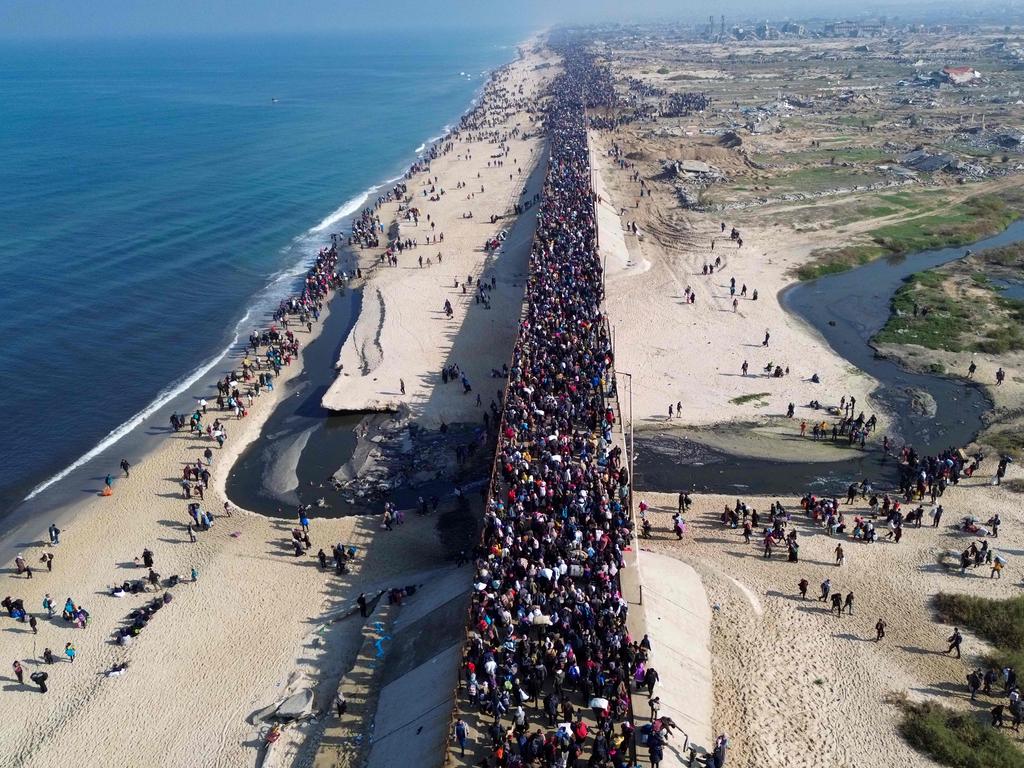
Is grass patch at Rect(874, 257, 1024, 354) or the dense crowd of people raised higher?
grass patch at Rect(874, 257, 1024, 354)

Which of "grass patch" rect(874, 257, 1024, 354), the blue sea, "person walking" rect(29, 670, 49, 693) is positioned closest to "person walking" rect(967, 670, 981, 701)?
"person walking" rect(29, 670, 49, 693)

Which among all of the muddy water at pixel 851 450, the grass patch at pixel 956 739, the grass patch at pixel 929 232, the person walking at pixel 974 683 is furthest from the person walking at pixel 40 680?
the grass patch at pixel 929 232

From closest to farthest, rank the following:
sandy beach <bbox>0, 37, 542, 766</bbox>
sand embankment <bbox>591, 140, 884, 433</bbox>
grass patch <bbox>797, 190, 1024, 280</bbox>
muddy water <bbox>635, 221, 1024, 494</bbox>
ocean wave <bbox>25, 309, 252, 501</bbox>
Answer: sandy beach <bbox>0, 37, 542, 766</bbox> → muddy water <bbox>635, 221, 1024, 494</bbox> → ocean wave <bbox>25, 309, 252, 501</bbox> → sand embankment <bbox>591, 140, 884, 433</bbox> → grass patch <bbox>797, 190, 1024, 280</bbox>

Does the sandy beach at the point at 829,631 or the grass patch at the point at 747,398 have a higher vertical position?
the grass patch at the point at 747,398

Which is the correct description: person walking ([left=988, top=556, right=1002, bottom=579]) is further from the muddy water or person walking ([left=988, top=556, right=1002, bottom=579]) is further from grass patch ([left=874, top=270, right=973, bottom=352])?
grass patch ([left=874, top=270, right=973, bottom=352])

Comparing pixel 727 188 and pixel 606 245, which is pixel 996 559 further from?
pixel 727 188

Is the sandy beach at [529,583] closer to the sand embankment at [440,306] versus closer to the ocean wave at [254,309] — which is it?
the sand embankment at [440,306]

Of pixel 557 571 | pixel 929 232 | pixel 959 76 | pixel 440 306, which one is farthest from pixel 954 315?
pixel 959 76

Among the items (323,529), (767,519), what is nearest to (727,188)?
(767,519)
